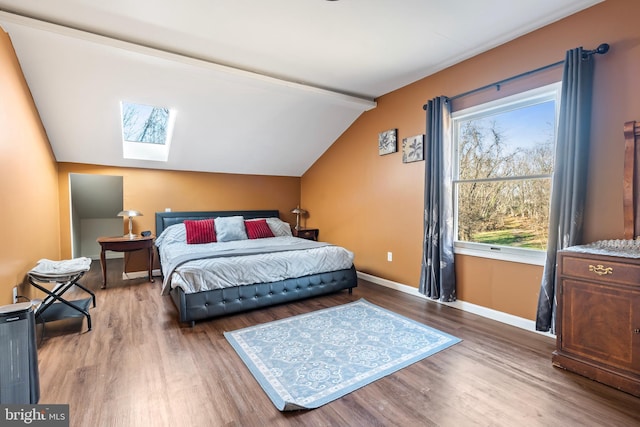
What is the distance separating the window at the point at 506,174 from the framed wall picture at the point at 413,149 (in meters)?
0.39

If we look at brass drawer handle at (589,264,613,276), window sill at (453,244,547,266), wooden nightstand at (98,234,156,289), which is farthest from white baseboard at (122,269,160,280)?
brass drawer handle at (589,264,613,276)

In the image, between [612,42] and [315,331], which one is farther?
[315,331]

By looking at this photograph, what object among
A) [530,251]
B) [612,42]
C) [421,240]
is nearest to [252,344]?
[421,240]

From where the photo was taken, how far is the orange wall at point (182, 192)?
434cm

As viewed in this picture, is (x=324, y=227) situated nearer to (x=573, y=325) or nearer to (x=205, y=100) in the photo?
(x=205, y=100)

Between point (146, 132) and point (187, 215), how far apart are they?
1.37m

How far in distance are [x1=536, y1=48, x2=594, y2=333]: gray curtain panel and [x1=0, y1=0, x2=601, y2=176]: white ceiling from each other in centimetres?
54

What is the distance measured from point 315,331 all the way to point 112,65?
324cm

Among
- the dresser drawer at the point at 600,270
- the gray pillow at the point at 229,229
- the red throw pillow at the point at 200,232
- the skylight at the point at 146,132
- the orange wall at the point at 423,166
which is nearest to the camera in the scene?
the dresser drawer at the point at 600,270

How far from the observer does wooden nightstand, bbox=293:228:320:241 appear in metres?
5.55

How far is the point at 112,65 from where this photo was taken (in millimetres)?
3031

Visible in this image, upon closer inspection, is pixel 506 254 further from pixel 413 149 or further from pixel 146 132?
pixel 146 132

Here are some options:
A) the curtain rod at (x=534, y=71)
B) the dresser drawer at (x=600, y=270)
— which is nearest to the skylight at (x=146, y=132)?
the curtain rod at (x=534, y=71)

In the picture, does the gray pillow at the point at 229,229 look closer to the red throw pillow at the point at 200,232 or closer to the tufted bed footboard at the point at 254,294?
the red throw pillow at the point at 200,232
